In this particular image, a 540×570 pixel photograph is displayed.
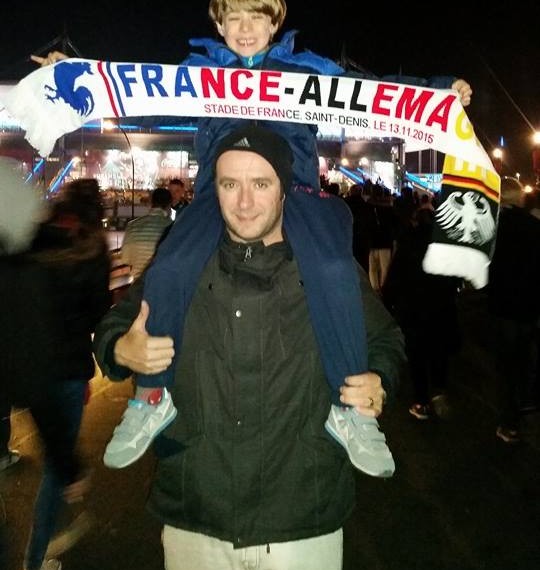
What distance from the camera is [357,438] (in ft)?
6.97

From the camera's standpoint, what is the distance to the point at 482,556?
383cm

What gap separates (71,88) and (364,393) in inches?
67.7

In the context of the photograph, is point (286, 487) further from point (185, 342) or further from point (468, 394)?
point (468, 394)

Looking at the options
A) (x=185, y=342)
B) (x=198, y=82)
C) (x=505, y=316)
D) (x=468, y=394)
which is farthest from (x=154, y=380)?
(x=468, y=394)

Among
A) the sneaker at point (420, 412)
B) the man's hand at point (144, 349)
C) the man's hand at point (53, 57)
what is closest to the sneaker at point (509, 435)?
the sneaker at point (420, 412)

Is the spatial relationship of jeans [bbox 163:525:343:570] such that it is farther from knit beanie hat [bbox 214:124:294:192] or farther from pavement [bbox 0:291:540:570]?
pavement [bbox 0:291:540:570]

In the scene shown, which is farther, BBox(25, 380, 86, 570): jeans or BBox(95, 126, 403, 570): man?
BBox(25, 380, 86, 570): jeans

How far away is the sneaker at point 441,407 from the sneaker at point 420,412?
0.13 metres

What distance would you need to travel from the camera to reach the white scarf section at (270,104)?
249 cm

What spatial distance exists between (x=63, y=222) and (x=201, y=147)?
160cm

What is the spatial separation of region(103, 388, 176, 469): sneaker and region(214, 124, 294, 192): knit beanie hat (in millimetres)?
874

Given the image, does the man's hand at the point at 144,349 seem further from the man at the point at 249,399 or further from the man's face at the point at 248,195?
the man's face at the point at 248,195

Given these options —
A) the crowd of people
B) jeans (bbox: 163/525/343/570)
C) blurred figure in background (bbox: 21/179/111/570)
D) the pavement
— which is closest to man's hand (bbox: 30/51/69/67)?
the crowd of people

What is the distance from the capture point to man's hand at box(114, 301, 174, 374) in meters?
2.02
